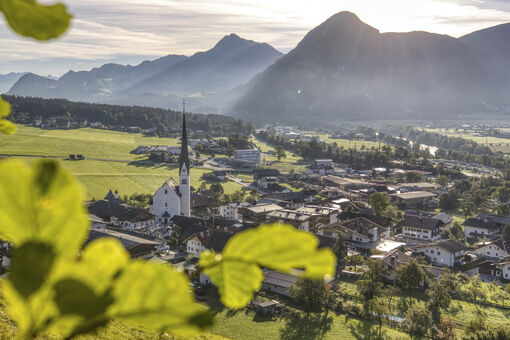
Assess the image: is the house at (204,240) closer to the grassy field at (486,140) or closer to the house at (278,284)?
the house at (278,284)

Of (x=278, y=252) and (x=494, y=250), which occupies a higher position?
(x=278, y=252)

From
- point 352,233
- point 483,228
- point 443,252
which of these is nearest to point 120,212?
point 352,233

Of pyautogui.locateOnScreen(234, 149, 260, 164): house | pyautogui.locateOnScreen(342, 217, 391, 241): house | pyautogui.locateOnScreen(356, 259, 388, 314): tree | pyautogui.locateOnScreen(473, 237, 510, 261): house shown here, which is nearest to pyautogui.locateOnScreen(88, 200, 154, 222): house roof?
pyautogui.locateOnScreen(342, 217, 391, 241): house

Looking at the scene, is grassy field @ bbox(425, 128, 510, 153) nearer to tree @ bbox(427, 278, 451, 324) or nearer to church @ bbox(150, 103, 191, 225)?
church @ bbox(150, 103, 191, 225)

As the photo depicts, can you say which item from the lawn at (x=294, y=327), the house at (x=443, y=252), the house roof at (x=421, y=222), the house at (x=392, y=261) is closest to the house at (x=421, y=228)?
the house roof at (x=421, y=222)

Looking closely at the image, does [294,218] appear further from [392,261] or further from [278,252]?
[278,252]

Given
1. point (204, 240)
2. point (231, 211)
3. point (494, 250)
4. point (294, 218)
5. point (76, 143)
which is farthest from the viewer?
point (76, 143)

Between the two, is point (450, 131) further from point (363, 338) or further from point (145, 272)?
point (145, 272)
